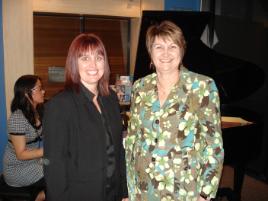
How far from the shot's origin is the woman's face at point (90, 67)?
5.19 feet

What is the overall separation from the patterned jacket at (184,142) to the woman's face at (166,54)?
89mm

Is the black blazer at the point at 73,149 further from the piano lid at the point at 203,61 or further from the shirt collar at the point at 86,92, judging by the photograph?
the piano lid at the point at 203,61

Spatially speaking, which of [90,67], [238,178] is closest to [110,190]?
[90,67]

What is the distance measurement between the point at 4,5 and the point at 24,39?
1.39 ft

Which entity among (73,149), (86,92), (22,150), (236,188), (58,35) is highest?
(58,35)

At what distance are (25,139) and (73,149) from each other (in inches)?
44.2

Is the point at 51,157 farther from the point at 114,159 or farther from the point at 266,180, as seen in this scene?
the point at 266,180

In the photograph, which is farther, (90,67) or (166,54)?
(166,54)

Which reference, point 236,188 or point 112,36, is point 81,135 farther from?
point 112,36

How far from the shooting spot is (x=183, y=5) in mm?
4984

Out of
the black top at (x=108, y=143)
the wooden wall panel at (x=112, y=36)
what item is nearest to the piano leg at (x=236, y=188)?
the black top at (x=108, y=143)

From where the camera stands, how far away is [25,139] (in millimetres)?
2506

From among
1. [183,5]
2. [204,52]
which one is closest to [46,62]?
[183,5]

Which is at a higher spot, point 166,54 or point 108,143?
point 166,54
